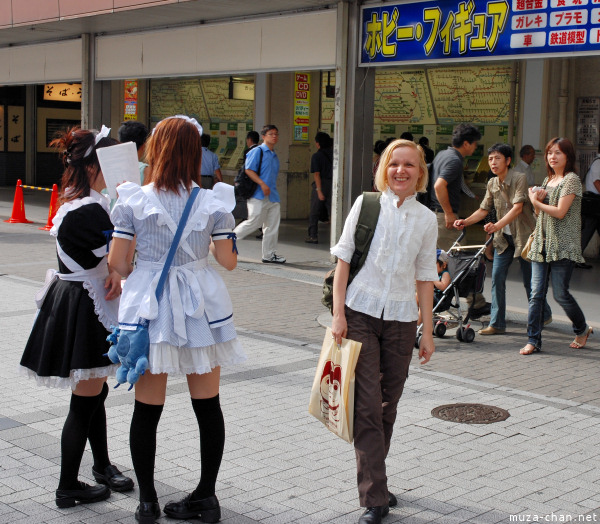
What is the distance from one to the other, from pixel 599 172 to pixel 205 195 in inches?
377

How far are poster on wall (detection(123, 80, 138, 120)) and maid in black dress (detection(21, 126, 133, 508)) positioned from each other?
1724cm

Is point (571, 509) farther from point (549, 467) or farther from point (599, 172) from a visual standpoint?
point (599, 172)

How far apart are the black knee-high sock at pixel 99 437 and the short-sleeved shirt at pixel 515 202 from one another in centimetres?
467

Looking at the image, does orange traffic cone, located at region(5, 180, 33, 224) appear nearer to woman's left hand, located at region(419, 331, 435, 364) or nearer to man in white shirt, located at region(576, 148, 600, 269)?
man in white shirt, located at region(576, 148, 600, 269)

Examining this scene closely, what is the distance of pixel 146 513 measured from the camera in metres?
3.97

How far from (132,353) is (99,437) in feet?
2.91

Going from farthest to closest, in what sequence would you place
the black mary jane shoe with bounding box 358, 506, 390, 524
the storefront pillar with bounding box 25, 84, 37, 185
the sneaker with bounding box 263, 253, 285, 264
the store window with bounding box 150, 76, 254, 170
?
the storefront pillar with bounding box 25, 84, 37, 185
the store window with bounding box 150, 76, 254, 170
the sneaker with bounding box 263, 253, 285, 264
the black mary jane shoe with bounding box 358, 506, 390, 524

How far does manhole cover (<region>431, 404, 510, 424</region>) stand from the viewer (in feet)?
18.7

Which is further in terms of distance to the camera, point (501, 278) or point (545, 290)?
point (501, 278)

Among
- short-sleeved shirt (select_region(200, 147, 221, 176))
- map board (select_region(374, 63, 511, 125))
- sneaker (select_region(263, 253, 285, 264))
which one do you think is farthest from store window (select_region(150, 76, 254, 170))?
sneaker (select_region(263, 253, 285, 264))

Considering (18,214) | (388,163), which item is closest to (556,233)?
(388,163)

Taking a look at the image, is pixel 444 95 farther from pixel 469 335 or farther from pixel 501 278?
pixel 469 335

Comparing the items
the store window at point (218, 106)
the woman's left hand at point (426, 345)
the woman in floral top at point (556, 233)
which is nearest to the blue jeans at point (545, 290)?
the woman in floral top at point (556, 233)

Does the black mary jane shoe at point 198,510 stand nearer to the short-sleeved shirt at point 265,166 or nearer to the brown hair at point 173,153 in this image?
the brown hair at point 173,153
